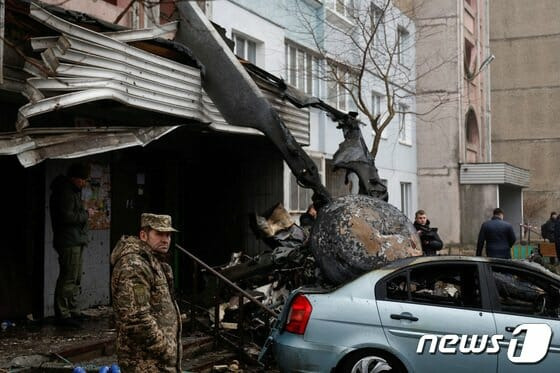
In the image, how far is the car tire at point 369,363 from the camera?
5918 millimetres

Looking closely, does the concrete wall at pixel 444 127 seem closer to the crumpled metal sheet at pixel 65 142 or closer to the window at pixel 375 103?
the window at pixel 375 103

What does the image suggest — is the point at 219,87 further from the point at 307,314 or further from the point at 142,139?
the point at 307,314

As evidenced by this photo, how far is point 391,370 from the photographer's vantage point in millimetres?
5941

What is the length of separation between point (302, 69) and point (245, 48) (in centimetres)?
238

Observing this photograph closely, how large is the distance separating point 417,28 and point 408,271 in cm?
2043

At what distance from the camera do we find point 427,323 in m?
5.94

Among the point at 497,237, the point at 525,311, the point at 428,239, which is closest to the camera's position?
the point at 525,311

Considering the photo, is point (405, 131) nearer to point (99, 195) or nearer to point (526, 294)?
point (99, 195)

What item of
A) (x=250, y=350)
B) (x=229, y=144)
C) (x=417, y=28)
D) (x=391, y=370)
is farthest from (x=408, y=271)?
(x=417, y=28)

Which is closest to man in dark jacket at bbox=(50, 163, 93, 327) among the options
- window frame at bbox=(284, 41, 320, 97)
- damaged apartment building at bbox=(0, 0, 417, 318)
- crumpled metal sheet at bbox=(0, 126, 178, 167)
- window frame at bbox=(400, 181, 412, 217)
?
damaged apartment building at bbox=(0, 0, 417, 318)

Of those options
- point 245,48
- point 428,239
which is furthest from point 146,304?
point 245,48

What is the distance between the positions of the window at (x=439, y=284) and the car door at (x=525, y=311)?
175mm

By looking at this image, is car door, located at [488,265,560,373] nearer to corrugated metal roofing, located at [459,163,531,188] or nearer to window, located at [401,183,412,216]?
window, located at [401,183,412,216]

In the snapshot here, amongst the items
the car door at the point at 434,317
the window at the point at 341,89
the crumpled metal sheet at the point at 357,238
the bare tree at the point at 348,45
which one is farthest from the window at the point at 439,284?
the window at the point at 341,89
